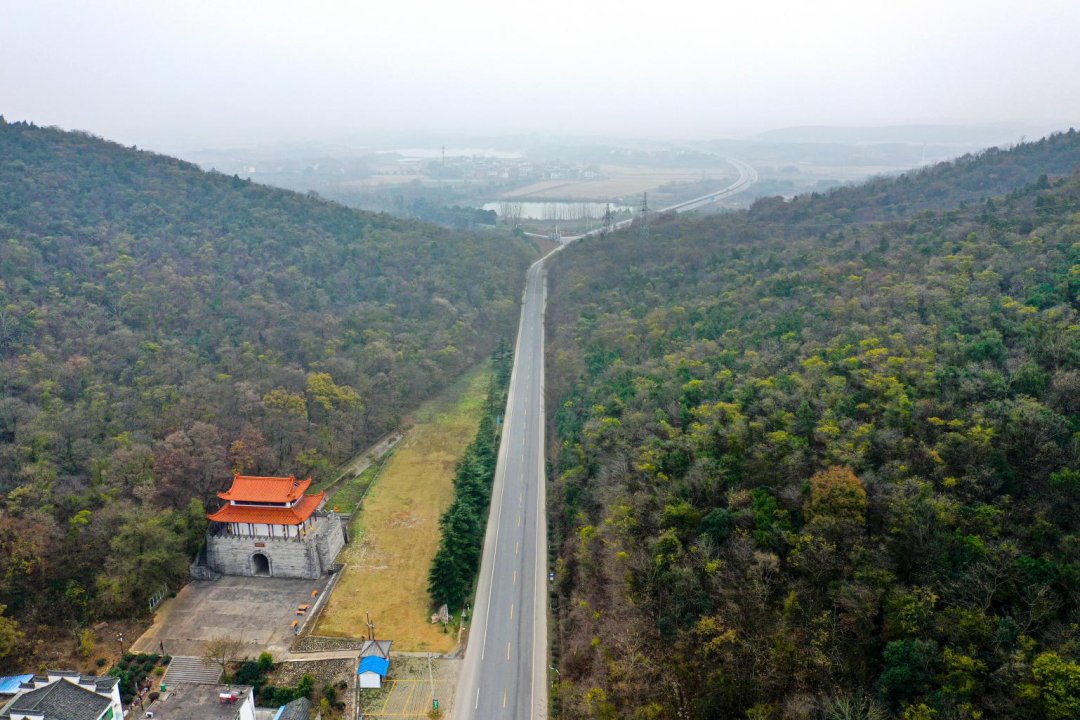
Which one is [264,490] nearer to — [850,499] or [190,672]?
[190,672]

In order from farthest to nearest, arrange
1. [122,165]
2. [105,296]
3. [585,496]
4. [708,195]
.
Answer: [708,195], [122,165], [105,296], [585,496]

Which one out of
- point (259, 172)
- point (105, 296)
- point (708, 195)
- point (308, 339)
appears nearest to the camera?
point (105, 296)

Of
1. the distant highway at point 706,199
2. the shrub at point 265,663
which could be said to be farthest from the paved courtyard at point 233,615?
the distant highway at point 706,199

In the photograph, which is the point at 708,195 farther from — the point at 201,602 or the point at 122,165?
the point at 201,602

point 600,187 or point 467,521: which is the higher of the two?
point 600,187

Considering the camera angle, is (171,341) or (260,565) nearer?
(260,565)

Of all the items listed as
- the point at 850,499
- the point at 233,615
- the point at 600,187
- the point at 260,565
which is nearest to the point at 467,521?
the point at 260,565

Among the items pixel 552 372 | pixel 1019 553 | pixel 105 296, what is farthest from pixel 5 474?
pixel 1019 553

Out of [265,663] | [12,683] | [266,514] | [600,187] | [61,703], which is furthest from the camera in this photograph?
[600,187]
